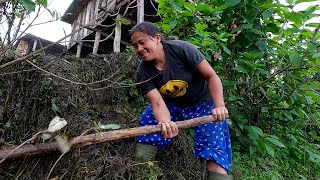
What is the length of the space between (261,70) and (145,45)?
1.35 m

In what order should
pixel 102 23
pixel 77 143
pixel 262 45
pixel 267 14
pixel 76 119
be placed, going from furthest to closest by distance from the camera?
1. pixel 102 23
2. pixel 262 45
3. pixel 267 14
4. pixel 76 119
5. pixel 77 143

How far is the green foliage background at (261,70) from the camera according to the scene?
2.77 meters

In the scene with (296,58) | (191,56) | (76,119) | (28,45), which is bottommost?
(76,119)

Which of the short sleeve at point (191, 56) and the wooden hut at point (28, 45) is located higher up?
the wooden hut at point (28, 45)

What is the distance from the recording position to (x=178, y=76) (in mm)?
2293

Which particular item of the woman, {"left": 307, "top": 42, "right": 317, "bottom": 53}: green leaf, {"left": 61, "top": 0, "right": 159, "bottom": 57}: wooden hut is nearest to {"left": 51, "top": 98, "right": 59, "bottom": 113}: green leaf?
the woman

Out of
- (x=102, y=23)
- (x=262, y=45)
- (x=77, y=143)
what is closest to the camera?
(x=77, y=143)

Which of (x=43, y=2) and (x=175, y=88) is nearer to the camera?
(x=43, y=2)

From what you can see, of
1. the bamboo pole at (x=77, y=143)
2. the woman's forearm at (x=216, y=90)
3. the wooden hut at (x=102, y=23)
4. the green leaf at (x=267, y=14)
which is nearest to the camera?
the bamboo pole at (x=77, y=143)

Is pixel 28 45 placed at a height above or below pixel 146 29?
below

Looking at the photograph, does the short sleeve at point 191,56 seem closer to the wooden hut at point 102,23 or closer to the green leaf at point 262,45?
the green leaf at point 262,45

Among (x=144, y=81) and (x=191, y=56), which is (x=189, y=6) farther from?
(x=144, y=81)

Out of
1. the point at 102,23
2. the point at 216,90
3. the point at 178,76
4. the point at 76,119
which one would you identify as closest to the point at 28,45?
the point at 102,23

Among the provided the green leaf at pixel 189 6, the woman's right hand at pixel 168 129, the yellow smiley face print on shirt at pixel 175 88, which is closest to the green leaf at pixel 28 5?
the woman's right hand at pixel 168 129
